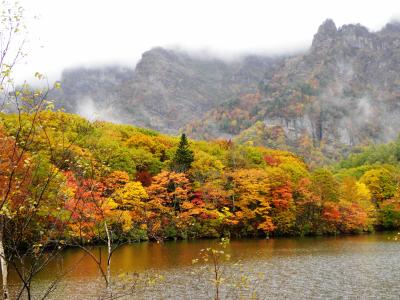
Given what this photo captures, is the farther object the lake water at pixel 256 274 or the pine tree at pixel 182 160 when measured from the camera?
the pine tree at pixel 182 160

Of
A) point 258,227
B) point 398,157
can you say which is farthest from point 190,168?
point 398,157

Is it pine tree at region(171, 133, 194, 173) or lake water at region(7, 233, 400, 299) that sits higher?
pine tree at region(171, 133, 194, 173)

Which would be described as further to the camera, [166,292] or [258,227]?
[258,227]

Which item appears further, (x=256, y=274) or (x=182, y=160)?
(x=182, y=160)

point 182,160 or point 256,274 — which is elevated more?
point 182,160

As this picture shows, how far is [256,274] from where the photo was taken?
107 ft

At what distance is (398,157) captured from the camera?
148125 mm

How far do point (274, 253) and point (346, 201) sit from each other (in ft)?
115

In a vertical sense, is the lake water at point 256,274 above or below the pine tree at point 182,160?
below

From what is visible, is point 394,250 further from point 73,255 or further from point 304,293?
point 73,255

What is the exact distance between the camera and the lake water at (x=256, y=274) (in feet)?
85.2

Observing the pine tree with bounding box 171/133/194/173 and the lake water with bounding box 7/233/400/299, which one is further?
the pine tree with bounding box 171/133/194/173

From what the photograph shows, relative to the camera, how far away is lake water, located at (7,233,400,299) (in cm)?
2597

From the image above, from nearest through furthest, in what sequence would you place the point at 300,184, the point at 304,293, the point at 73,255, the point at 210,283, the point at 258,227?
the point at 304,293, the point at 210,283, the point at 73,255, the point at 258,227, the point at 300,184
